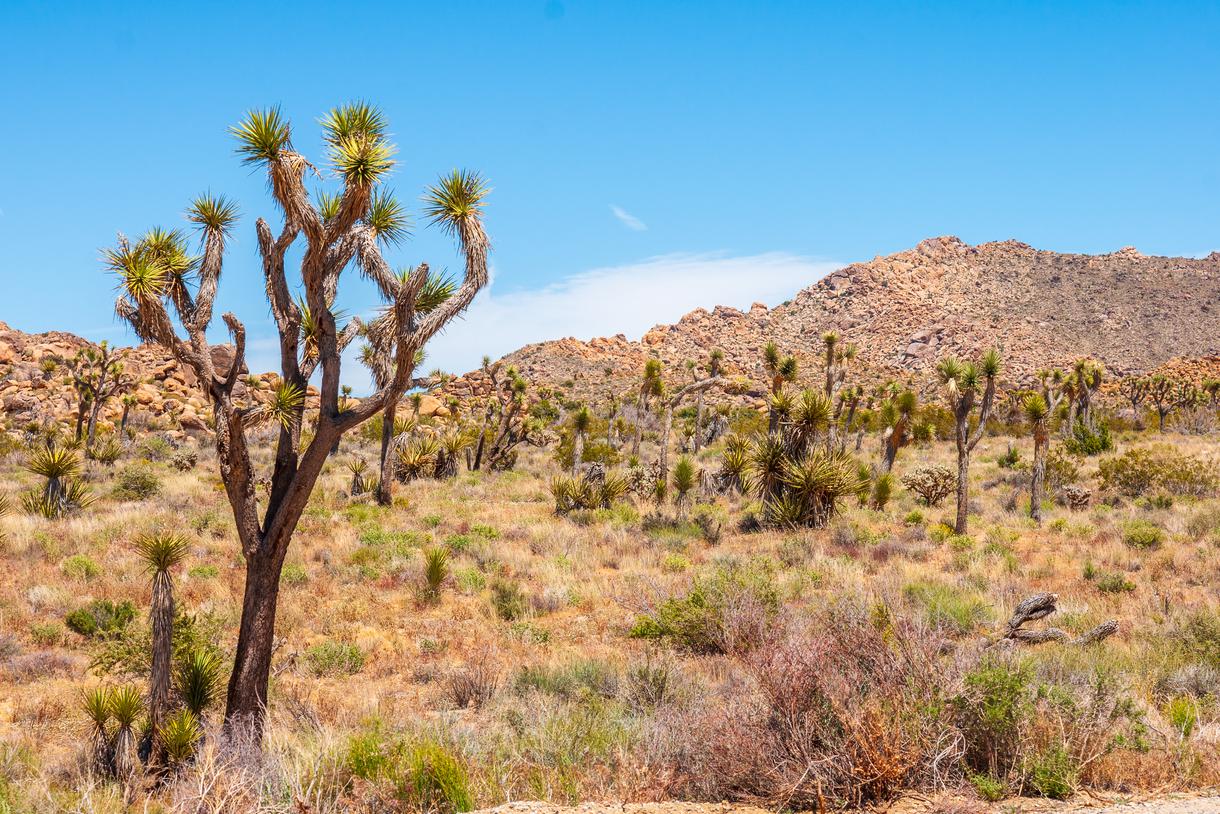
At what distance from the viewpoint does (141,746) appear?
6.88 metres

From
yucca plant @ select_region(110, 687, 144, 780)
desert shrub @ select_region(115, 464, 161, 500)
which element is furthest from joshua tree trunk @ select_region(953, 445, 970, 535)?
desert shrub @ select_region(115, 464, 161, 500)

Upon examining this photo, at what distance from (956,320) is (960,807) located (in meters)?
102

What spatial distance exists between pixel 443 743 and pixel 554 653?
Answer: 3827 millimetres

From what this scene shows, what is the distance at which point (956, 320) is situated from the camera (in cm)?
9788

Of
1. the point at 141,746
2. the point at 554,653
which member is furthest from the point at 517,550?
the point at 141,746

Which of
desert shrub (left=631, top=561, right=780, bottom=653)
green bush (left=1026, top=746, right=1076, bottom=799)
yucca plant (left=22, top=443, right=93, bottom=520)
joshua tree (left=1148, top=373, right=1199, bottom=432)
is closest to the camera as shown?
green bush (left=1026, top=746, right=1076, bottom=799)

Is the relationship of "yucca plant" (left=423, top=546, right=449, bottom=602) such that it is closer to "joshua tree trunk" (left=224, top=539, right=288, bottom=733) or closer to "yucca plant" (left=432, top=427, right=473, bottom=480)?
"joshua tree trunk" (left=224, top=539, right=288, bottom=733)

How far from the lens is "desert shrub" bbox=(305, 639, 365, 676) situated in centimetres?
946

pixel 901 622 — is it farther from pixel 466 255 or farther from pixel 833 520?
pixel 833 520

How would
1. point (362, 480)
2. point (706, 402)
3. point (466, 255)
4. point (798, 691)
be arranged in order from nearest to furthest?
point (798, 691), point (466, 255), point (362, 480), point (706, 402)

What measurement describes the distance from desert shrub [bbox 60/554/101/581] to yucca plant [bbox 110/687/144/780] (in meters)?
7.04

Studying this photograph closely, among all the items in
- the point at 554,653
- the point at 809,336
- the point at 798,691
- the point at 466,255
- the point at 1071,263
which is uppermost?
the point at 1071,263

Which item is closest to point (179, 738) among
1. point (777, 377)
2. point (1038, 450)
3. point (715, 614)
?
point (715, 614)

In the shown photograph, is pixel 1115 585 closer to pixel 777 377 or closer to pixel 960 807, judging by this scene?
pixel 960 807
